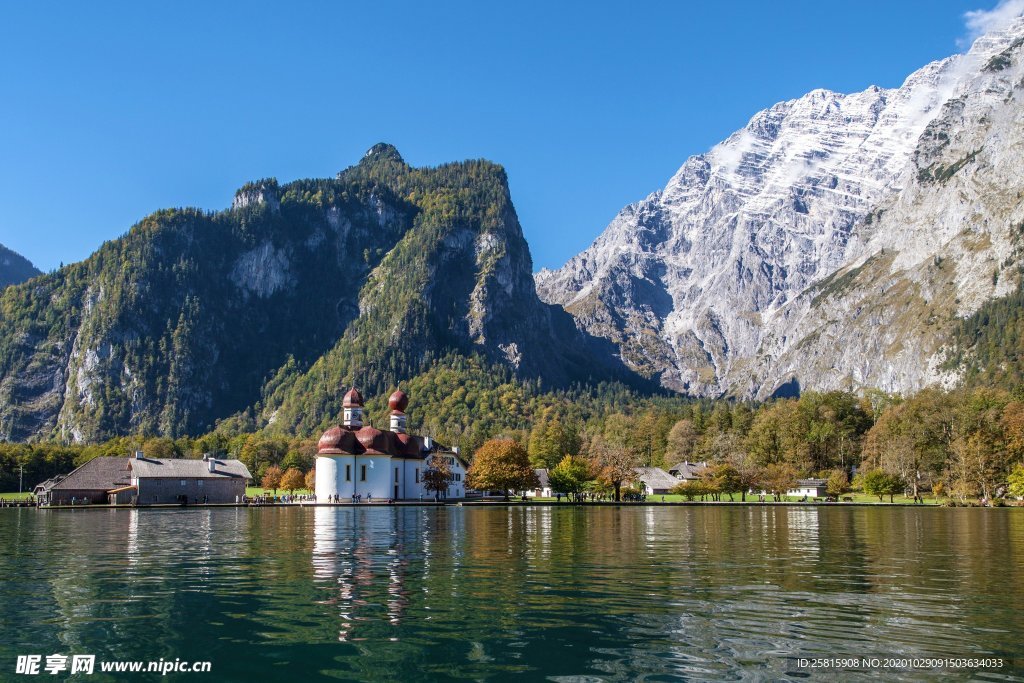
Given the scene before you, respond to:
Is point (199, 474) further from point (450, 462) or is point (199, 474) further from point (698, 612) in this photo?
point (698, 612)

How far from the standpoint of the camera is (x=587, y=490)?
157m

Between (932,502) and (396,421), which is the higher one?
(396,421)

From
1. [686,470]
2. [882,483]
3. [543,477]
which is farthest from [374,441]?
[882,483]

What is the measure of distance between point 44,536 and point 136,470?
80.5m

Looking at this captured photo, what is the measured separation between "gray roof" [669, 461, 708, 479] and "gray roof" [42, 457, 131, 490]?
98675mm

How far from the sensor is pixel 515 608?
26094mm

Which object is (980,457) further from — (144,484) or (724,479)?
(144,484)

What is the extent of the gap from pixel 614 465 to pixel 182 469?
7225cm

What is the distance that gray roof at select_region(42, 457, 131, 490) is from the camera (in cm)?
13288

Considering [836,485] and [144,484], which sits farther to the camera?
[836,485]

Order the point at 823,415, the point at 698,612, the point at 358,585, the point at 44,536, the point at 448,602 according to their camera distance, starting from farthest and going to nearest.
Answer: the point at 823,415 → the point at 44,536 → the point at 358,585 → the point at 448,602 → the point at 698,612

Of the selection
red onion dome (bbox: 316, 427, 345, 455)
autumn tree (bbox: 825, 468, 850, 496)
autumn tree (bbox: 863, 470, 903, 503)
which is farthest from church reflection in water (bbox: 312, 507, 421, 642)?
autumn tree (bbox: 825, 468, 850, 496)

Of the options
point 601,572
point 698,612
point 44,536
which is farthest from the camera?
point 44,536

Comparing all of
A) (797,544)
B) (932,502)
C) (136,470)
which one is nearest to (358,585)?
(797,544)
